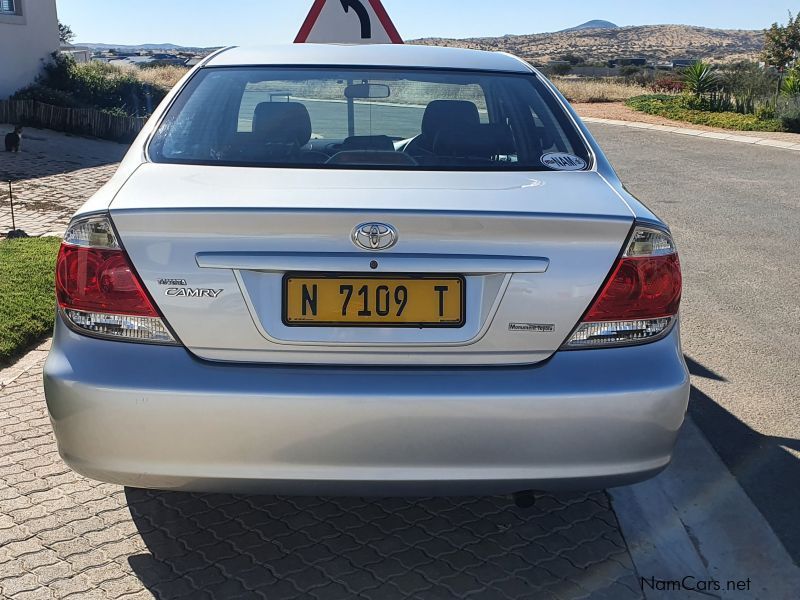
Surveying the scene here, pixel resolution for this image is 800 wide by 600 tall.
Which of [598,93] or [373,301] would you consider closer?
[373,301]

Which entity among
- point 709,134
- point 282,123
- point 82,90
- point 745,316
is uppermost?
point 282,123

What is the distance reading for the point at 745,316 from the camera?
6562mm

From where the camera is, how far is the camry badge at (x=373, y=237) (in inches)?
105

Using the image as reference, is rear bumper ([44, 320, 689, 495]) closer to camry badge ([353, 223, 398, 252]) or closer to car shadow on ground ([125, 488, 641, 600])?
camry badge ([353, 223, 398, 252])

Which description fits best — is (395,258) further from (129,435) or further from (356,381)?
(129,435)

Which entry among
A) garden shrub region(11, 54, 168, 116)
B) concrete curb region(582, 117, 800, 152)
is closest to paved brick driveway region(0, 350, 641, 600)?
garden shrub region(11, 54, 168, 116)

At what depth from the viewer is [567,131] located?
3764mm

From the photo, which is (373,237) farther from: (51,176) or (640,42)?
(640,42)

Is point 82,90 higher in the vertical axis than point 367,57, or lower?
lower

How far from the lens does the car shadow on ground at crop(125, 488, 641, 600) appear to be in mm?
3117

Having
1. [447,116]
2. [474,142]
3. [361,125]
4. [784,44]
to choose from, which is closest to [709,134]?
[784,44]

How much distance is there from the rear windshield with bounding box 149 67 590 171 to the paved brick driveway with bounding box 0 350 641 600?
53.3 inches

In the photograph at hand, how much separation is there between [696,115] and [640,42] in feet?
372

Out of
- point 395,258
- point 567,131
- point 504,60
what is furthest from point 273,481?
point 504,60
